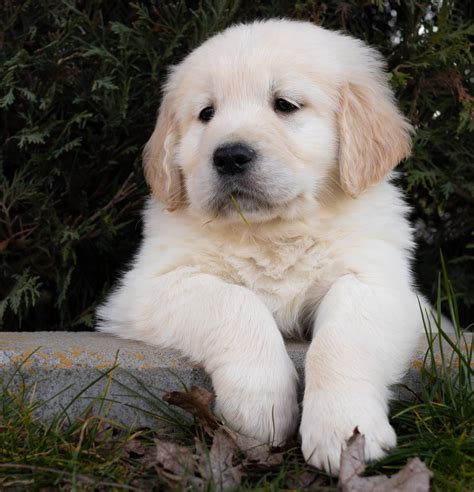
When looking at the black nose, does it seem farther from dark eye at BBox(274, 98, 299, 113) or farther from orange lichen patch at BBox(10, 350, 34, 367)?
orange lichen patch at BBox(10, 350, 34, 367)

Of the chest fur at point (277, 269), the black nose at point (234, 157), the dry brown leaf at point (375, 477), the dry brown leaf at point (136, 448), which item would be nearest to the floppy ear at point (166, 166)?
the chest fur at point (277, 269)

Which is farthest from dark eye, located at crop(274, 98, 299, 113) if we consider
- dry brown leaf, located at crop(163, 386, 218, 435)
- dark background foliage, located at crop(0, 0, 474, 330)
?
dry brown leaf, located at crop(163, 386, 218, 435)

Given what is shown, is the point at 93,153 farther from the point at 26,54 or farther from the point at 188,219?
the point at 188,219

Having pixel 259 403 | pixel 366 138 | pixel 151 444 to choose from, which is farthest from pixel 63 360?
pixel 366 138

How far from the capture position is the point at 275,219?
3.22m

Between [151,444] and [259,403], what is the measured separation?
39 cm

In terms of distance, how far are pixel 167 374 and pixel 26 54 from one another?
2116 millimetres

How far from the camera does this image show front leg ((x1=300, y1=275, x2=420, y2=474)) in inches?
93.9

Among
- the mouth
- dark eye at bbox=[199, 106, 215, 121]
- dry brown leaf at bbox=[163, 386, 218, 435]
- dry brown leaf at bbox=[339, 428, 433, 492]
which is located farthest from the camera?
dark eye at bbox=[199, 106, 215, 121]

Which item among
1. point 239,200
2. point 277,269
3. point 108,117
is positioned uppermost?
point 239,200

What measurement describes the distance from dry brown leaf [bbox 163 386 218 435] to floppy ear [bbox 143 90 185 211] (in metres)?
1.11

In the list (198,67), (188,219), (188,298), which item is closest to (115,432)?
(188,298)

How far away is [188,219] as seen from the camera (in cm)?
346

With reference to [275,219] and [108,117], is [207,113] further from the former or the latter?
[108,117]
